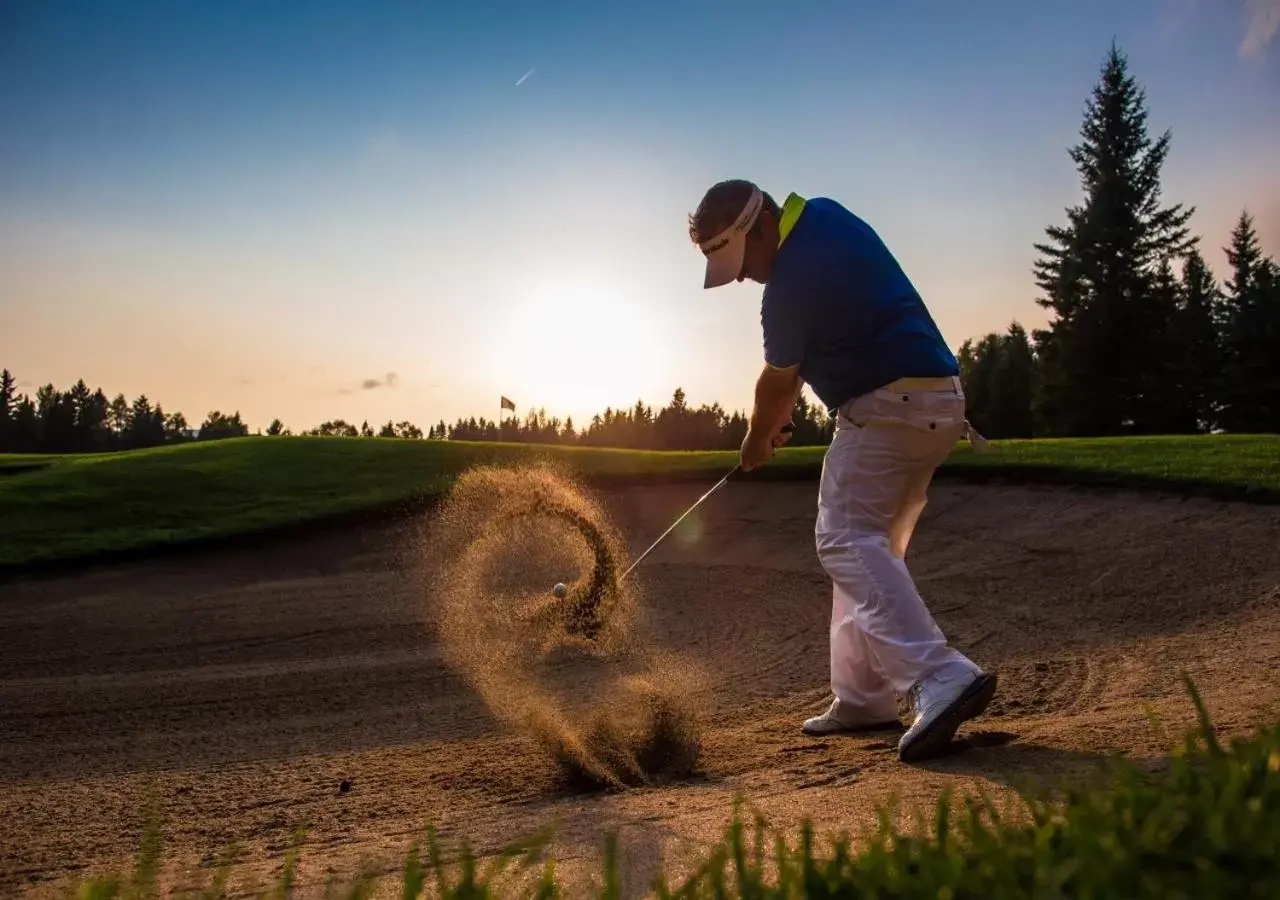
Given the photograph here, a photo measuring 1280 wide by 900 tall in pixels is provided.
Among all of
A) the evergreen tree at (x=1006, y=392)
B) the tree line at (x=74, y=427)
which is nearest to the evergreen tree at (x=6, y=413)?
the tree line at (x=74, y=427)

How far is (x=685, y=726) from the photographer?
4.76m

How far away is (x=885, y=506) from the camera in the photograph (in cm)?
455

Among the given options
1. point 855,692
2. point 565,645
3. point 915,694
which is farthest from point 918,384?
point 565,645

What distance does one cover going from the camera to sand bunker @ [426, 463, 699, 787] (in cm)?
458

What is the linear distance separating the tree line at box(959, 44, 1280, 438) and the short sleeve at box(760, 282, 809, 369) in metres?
43.8

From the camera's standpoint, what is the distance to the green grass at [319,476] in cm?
1084

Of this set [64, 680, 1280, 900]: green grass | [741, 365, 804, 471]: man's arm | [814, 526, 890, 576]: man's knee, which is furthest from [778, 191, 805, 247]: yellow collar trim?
[64, 680, 1280, 900]: green grass

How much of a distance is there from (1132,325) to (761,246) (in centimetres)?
4627

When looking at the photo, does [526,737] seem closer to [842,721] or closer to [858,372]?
[842,721]

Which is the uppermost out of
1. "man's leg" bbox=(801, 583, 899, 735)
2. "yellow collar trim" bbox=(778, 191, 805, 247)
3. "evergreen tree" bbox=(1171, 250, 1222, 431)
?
"evergreen tree" bbox=(1171, 250, 1222, 431)

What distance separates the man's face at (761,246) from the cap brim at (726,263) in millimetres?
37

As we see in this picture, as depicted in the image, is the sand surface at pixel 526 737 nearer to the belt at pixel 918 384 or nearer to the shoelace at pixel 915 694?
the shoelace at pixel 915 694

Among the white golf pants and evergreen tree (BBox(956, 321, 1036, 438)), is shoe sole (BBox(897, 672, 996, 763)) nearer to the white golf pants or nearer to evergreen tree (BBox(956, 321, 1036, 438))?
the white golf pants

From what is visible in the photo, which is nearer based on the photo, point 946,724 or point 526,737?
point 946,724
